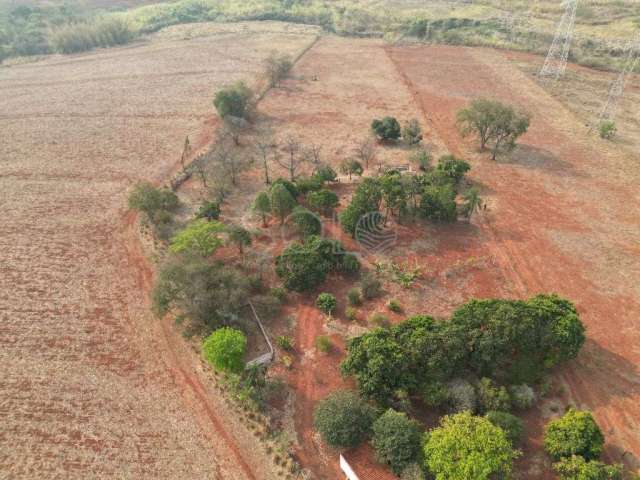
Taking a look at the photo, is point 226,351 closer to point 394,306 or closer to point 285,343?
point 285,343

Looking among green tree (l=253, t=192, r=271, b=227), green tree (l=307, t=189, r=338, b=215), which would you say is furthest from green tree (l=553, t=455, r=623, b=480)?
green tree (l=253, t=192, r=271, b=227)

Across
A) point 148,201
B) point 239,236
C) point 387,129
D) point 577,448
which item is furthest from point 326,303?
point 387,129

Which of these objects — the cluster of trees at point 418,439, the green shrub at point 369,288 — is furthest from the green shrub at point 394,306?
the cluster of trees at point 418,439

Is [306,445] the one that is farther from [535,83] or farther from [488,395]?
[535,83]

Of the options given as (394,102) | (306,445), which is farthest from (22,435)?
(394,102)

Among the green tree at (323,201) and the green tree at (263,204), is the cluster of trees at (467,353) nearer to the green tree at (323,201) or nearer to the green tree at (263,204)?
the green tree at (323,201)

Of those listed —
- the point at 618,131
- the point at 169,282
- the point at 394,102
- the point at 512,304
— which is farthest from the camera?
the point at 394,102

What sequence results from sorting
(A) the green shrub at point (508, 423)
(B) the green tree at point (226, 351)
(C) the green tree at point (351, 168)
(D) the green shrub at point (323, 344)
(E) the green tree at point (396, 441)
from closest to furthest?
(E) the green tree at point (396, 441) → (A) the green shrub at point (508, 423) → (B) the green tree at point (226, 351) → (D) the green shrub at point (323, 344) → (C) the green tree at point (351, 168)
